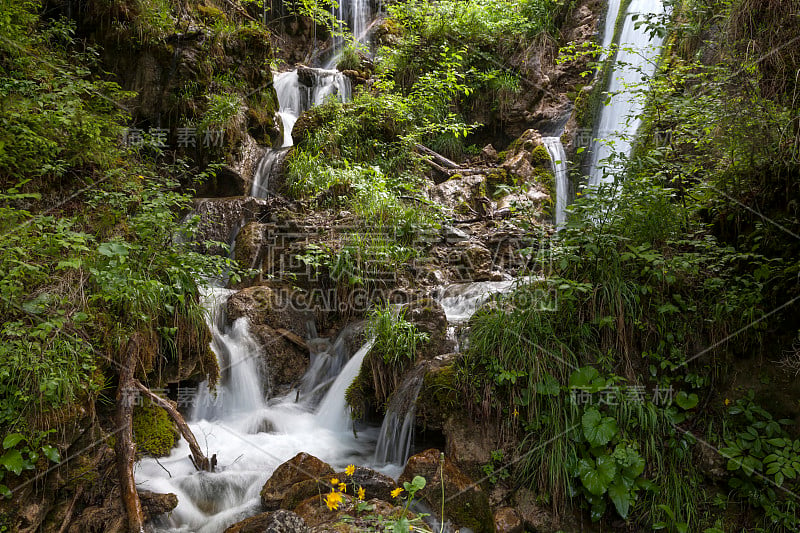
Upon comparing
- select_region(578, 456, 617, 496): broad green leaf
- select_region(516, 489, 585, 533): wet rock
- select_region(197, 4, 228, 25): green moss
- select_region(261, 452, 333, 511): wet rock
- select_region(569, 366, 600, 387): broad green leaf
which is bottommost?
select_region(516, 489, 585, 533): wet rock

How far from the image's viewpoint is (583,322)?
373 centimetres

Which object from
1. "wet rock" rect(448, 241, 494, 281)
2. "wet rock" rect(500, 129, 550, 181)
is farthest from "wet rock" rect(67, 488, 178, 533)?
"wet rock" rect(500, 129, 550, 181)

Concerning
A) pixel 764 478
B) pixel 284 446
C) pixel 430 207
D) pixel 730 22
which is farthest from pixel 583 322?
pixel 430 207

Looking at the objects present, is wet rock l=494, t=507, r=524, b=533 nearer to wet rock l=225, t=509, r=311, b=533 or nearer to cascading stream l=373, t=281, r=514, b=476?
cascading stream l=373, t=281, r=514, b=476

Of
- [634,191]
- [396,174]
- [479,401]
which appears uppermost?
→ [396,174]

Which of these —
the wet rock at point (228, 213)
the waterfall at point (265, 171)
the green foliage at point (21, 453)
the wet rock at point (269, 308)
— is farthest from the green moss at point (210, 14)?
the green foliage at point (21, 453)

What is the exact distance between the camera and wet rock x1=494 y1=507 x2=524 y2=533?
3.19 metres

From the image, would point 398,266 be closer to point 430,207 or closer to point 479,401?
point 430,207

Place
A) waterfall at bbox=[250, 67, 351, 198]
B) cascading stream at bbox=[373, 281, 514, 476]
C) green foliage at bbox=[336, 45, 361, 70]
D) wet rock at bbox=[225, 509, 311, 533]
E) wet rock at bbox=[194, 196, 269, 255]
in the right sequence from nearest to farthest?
wet rock at bbox=[225, 509, 311, 533]
cascading stream at bbox=[373, 281, 514, 476]
wet rock at bbox=[194, 196, 269, 255]
waterfall at bbox=[250, 67, 351, 198]
green foliage at bbox=[336, 45, 361, 70]

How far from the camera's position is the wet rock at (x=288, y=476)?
3560mm

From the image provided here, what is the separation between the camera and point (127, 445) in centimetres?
338

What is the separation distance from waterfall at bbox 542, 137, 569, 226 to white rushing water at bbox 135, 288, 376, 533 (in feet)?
17.1

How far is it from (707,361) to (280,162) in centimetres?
727

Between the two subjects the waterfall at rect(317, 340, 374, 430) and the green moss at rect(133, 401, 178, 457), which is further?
the waterfall at rect(317, 340, 374, 430)
